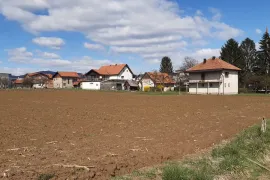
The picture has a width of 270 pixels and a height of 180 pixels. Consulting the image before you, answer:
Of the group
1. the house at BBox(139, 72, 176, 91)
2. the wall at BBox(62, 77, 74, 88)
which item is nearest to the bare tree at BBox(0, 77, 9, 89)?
the wall at BBox(62, 77, 74, 88)

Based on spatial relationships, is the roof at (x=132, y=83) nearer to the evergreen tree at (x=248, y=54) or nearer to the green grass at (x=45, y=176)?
the evergreen tree at (x=248, y=54)

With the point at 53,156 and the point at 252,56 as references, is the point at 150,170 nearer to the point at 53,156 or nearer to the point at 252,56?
the point at 53,156

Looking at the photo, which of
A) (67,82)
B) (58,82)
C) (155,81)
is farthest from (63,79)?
(155,81)

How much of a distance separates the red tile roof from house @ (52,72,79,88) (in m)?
22.3

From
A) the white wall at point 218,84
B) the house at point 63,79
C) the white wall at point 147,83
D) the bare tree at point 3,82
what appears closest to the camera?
the white wall at point 218,84

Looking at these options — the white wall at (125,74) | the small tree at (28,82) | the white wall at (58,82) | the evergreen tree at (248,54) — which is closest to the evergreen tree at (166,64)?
the white wall at (125,74)

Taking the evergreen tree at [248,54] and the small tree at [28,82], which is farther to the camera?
the small tree at [28,82]

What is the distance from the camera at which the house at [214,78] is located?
220 feet

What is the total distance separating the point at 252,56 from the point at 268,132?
8841 cm

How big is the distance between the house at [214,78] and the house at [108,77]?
3203cm

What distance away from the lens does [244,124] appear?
14945 millimetres

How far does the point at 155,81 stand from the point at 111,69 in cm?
2222

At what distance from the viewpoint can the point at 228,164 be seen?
740 centimetres

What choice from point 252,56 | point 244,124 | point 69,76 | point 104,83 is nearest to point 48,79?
point 69,76
